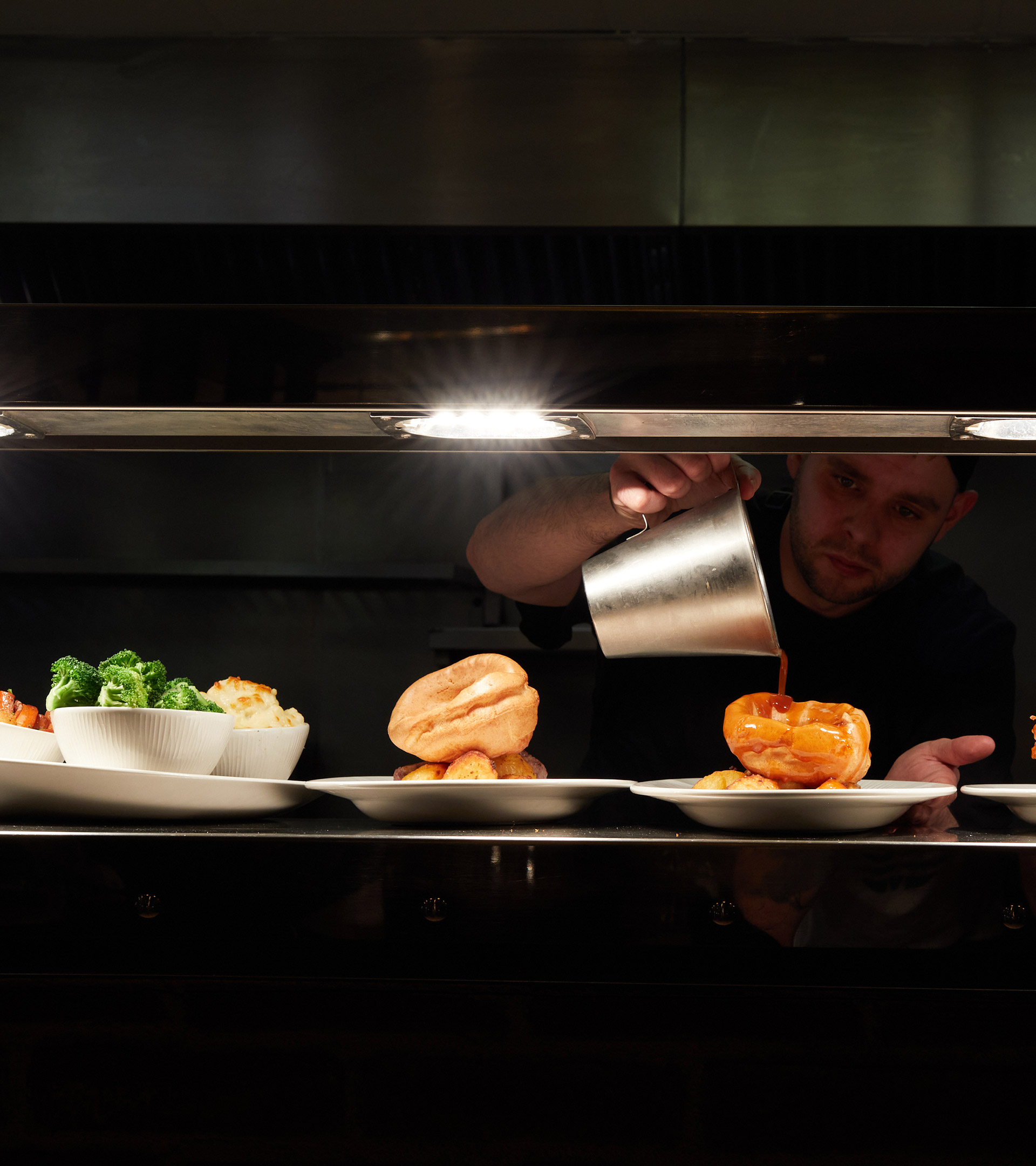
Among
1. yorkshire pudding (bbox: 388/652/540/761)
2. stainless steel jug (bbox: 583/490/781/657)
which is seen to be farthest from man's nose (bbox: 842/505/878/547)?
yorkshire pudding (bbox: 388/652/540/761)

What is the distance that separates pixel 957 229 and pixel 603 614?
161 cm

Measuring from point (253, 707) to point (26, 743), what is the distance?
27cm

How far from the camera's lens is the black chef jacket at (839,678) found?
1.59m

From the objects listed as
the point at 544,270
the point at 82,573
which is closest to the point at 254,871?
the point at 82,573

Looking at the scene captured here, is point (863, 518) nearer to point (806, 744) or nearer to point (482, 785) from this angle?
point (806, 744)

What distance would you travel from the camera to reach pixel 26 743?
2.69 ft

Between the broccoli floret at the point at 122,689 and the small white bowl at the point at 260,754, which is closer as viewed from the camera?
the broccoli floret at the point at 122,689

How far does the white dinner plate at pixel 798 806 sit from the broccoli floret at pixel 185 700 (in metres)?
0.43

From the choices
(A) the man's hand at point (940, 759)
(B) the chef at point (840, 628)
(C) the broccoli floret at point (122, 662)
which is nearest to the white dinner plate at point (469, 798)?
(C) the broccoli floret at point (122, 662)

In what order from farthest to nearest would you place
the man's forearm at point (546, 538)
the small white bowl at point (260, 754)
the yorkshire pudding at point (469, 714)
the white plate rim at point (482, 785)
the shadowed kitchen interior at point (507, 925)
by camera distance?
the man's forearm at point (546, 538) → the small white bowl at point (260, 754) → the yorkshire pudding at point (469, 714) → the white plate rim at point (482, 785) → the shadowed kitchen interior at point (507, 925)

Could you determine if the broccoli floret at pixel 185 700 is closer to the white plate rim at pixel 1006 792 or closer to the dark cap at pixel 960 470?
the white plate rim at pixel 1006 792

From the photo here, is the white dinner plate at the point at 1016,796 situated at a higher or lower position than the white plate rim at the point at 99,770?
lower

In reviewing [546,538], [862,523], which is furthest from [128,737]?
[862,523]

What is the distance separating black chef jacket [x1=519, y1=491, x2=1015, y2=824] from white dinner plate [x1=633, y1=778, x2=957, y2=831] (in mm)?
890
